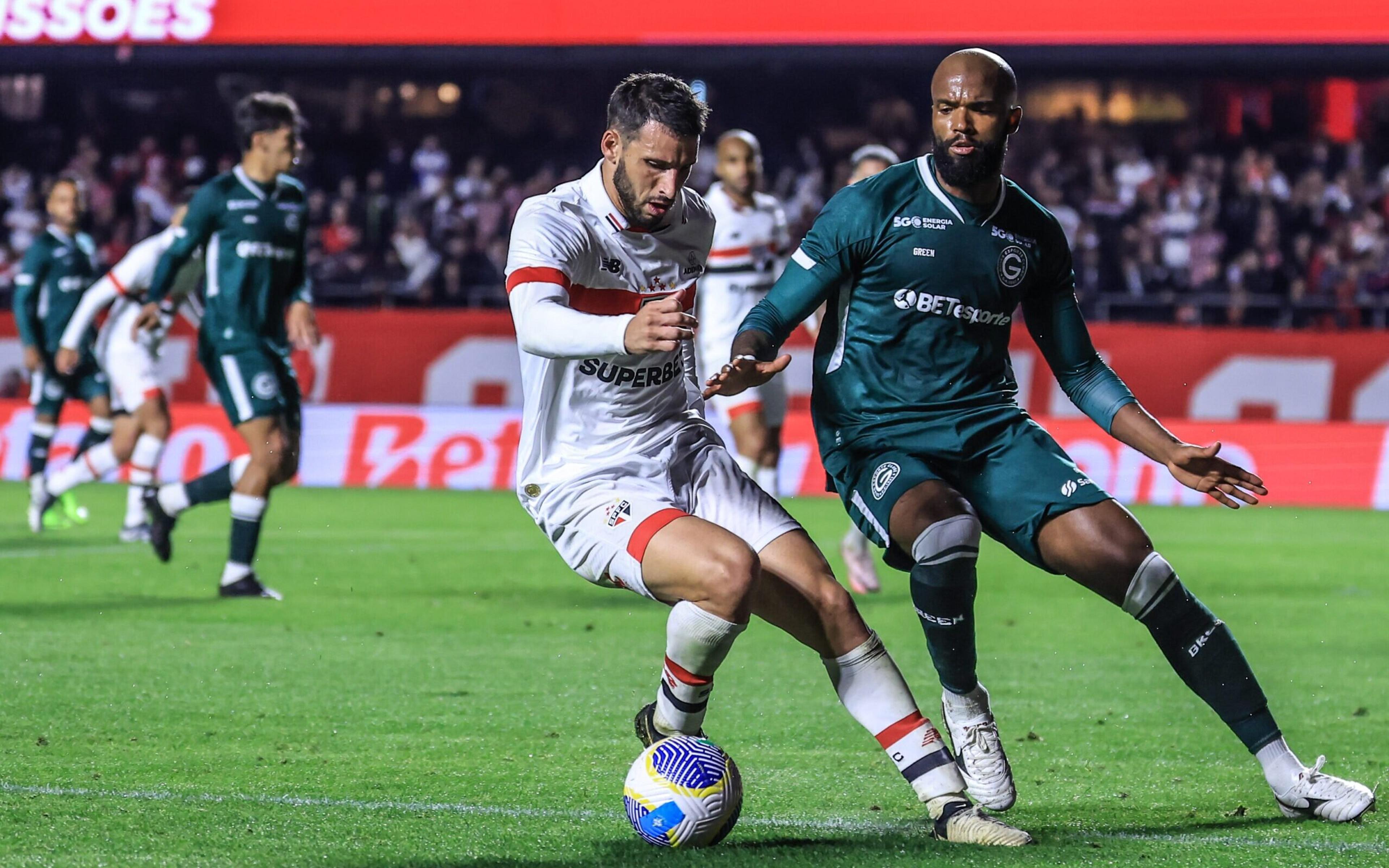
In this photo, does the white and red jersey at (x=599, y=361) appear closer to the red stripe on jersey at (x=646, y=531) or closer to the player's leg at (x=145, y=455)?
the red stripe on jersey at (x=646, y=531)

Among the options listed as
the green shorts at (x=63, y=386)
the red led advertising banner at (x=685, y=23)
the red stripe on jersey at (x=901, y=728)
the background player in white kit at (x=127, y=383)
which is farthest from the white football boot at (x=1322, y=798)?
the red led advertising banner at (x=685, y=23)

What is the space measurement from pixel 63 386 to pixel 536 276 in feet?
35.3

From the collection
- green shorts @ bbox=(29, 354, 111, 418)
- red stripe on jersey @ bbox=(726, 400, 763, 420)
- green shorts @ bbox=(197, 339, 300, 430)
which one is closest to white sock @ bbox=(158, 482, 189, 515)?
green shorts @ bbox=(197, 339, 300, 430)

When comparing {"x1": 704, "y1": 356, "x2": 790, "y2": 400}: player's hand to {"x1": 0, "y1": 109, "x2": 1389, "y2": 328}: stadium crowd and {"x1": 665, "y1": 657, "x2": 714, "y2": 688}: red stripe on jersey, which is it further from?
{"x1": 0, "y1": 109, "x2": 1389, "y2": 328}: stadium crowd

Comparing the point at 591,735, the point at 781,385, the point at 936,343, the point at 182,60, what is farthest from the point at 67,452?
the point at 936,343

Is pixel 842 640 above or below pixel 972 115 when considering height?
below

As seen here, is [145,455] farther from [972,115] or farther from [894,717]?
[894,717]

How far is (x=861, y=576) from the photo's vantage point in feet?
32.7

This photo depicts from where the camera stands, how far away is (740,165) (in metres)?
10.9

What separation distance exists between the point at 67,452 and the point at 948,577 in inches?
539

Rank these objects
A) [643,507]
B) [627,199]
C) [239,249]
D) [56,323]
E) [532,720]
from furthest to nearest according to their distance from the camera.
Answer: [56,323] → [239,249] → [532,720] → [627,199] → [643,507]

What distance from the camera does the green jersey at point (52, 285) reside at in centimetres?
1359

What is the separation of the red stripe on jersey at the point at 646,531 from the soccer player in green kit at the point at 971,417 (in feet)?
1.49

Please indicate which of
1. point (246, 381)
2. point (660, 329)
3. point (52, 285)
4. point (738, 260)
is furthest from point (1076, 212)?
point (660, 329)
